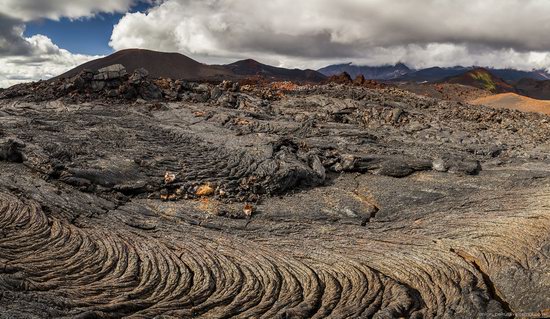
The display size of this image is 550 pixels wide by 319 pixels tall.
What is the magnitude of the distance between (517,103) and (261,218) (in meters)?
74.4

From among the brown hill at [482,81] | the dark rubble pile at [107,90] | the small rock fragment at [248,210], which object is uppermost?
the brown hill at [482,81]

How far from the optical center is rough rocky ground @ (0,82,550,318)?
1301 centimetres

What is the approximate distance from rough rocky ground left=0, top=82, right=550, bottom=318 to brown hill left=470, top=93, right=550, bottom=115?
40.0 m

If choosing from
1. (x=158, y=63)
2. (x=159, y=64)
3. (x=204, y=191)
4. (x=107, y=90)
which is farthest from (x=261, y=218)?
(x=158, y=63)

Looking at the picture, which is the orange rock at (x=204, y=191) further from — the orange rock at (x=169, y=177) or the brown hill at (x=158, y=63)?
the brown hill at (x=158, y=63)

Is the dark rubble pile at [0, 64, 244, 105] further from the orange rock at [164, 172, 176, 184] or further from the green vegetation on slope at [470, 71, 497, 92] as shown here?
the green vegetation on slope at [470, 71, 497, 92]

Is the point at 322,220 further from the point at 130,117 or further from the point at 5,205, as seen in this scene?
the point at 130,117

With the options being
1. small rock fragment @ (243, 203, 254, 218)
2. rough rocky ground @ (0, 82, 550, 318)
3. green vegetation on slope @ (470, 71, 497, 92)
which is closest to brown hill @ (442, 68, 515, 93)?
green vegetation on slope @ (470, 71, 497, 92)

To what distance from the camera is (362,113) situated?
139ft

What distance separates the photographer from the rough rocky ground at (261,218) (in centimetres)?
1301

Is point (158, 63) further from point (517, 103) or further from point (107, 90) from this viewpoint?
point (517, 103)

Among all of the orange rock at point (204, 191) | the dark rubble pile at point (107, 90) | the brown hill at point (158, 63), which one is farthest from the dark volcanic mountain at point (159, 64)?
the orange rock at point (204, 191)

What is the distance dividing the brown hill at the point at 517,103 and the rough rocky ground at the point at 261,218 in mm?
40018

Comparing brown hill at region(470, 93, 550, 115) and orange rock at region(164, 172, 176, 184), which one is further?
brown hill at region(470, 93, 550, 115)
